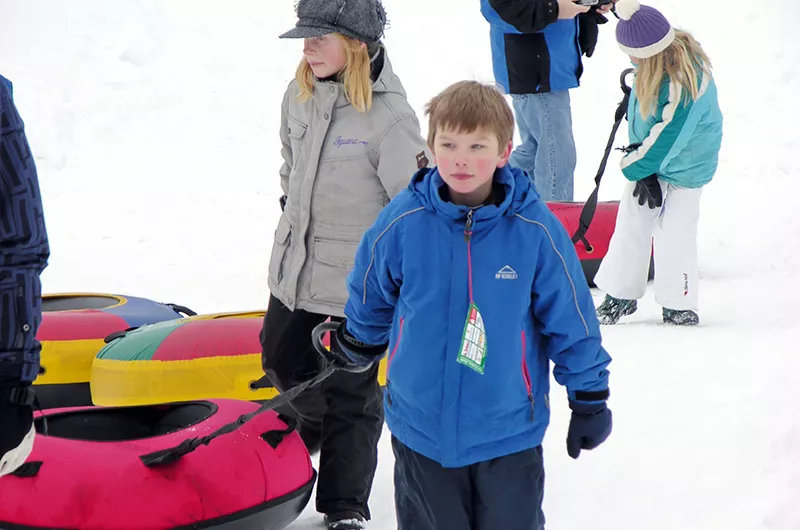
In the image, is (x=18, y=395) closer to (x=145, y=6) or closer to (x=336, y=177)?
(x=336, y=177)

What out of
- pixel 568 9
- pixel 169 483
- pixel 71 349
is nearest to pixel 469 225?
pixel 169 483

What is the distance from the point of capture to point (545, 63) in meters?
5.87

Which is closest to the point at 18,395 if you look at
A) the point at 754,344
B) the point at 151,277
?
the point at 754,344

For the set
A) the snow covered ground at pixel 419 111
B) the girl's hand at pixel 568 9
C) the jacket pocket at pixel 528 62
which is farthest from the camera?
the jacket pocket at pixel 528 62

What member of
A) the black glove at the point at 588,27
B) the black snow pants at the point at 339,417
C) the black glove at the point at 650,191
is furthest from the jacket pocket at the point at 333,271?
the black glove at the point at 588,27

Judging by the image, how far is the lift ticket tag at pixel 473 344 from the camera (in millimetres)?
2115

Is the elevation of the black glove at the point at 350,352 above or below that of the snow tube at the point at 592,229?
above

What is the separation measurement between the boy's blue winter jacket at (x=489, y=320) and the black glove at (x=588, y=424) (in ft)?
0.13

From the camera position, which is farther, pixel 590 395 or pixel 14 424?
pixel 590 395

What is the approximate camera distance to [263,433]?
2936 millimetres

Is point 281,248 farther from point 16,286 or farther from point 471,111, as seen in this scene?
point 16,286

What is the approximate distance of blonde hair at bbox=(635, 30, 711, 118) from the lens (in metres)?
4.80

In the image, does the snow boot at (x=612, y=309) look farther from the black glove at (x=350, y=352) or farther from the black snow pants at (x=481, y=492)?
the black snow pants at (x=481, y=492)

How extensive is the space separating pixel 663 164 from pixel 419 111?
6.33 m
